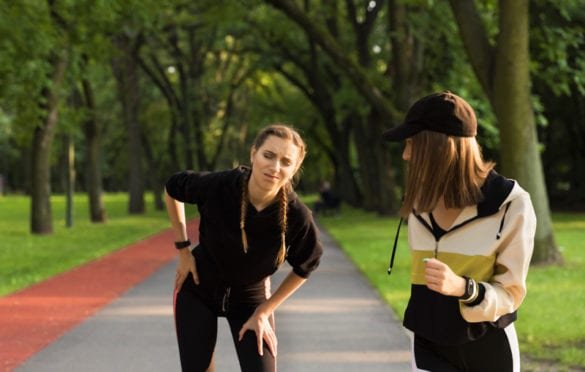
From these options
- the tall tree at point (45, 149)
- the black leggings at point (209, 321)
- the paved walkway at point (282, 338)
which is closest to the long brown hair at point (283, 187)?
the black leggings at point (209, 321)

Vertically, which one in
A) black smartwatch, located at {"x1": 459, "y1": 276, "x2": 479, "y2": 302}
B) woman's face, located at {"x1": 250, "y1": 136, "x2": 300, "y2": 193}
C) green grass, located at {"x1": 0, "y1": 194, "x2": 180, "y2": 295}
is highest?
woman's face, located at {"x1": 250, "y1": 136, "x2": 300, "y2": 193}

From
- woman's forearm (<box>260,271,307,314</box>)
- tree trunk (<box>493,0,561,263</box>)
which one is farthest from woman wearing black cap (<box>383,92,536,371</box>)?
tree trunk (<box>493,0,561,263</box>)

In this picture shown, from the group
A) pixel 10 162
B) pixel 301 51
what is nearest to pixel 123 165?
pixel 10 162

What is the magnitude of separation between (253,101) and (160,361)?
1822 inches

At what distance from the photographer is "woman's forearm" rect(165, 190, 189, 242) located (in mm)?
4039

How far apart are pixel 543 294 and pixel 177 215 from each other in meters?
7.67

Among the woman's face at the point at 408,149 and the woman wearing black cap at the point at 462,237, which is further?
the woman's face at the point at 408,149

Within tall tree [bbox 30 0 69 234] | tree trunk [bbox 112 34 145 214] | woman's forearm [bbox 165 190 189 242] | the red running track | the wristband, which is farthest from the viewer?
tree trunk [bbox 112 34 145 214]

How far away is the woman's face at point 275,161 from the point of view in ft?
11.6

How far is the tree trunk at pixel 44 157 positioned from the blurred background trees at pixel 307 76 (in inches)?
1.4

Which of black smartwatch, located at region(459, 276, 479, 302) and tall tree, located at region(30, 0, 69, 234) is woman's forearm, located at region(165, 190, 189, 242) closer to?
black smartwatch, located at region(459, 276, 479, 302)

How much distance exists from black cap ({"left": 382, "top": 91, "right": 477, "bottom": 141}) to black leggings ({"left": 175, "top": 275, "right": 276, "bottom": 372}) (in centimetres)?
131

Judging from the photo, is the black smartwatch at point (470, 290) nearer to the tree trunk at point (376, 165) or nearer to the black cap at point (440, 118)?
the black cap at point (440, 118)

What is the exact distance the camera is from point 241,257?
373cm
